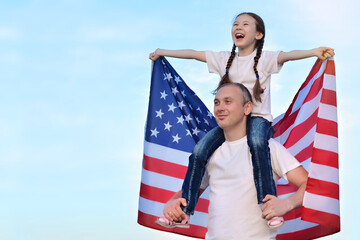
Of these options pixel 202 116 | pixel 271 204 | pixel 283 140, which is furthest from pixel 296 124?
pixel 271 204

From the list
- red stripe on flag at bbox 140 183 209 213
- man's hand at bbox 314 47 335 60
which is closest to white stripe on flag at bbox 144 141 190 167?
red stripe on flag at bbox 140 183 209 213

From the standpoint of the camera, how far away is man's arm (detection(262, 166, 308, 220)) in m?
5.34

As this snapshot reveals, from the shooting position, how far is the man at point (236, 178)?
221 inches

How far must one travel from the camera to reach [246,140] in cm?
592

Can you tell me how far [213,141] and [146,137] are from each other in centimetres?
172

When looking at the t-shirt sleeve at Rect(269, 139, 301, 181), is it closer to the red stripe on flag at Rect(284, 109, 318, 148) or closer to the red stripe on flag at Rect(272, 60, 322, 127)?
the red stripe on flag at Rect(284, 109, 318, 148)

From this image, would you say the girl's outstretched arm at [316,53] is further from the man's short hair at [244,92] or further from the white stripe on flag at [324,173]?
the white stripe on flag at [324,173]

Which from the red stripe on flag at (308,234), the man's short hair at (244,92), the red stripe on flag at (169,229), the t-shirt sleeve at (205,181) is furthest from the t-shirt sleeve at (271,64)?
the red stripe on flag at (169,229)

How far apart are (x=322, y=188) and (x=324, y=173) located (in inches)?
6.7

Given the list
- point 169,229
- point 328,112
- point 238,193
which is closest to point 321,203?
point 238,193

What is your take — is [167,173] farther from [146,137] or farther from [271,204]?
[271,204]

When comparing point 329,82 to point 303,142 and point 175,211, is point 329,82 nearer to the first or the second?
point 303,142

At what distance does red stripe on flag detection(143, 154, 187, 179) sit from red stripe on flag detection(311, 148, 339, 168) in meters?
2.17

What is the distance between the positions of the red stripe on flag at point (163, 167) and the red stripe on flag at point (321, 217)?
228 centimetres
